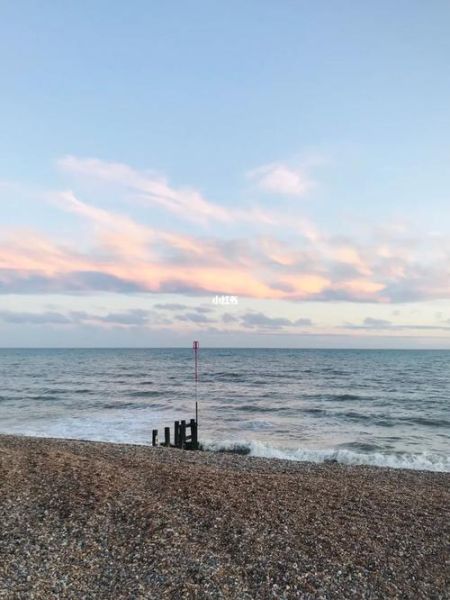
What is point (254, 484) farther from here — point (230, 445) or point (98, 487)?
point (230, 445)

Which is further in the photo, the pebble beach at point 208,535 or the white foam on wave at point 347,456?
the white foam on wave at point 347,456

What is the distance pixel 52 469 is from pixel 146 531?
166 inches

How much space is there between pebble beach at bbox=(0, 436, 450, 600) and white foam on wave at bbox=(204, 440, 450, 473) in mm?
6271

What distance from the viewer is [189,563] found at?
6754 millimetres

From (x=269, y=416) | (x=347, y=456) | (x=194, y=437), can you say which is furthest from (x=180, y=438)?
(x=269, y=416)

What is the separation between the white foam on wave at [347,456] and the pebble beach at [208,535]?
20.6 feet

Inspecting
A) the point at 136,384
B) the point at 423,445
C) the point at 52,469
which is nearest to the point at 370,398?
the point at 423,445

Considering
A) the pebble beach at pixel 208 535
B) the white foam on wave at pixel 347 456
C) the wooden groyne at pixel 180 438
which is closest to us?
the pebble beach at pixel 208 535

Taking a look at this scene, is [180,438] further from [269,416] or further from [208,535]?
[208,535]

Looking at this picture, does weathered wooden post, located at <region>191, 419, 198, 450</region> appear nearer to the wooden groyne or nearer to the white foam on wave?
the wooden groyne

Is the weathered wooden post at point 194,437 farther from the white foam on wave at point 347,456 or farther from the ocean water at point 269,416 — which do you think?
the ocean water at point 269,416

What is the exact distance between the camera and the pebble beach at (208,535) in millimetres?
6266

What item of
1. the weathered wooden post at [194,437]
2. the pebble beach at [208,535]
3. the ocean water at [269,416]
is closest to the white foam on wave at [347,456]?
the ocean water at [269,416]

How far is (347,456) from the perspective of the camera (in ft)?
60.3
